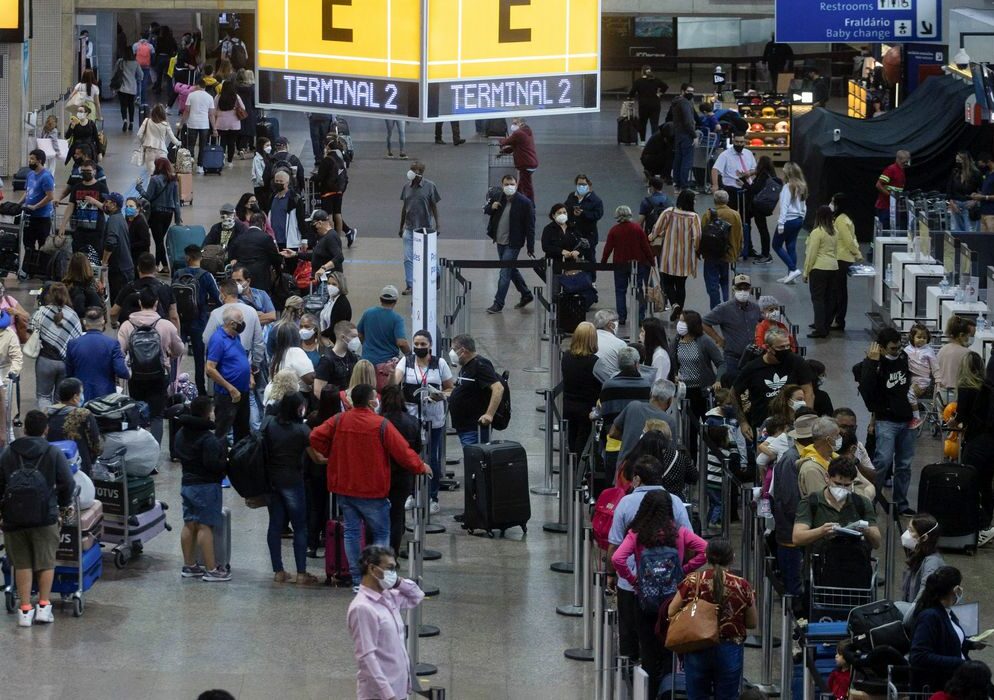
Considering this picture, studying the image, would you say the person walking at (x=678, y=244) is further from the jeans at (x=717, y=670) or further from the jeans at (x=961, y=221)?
the jeans at (x=717, y=670)

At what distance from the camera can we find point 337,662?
432 inches

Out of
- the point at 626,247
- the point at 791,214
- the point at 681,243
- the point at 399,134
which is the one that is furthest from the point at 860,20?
the point at 399,134

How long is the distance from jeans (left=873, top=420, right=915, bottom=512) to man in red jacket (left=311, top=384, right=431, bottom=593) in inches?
162

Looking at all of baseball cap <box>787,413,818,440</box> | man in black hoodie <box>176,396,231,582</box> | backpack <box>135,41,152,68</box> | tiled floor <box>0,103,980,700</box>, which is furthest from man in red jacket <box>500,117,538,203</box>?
backpack <box>135,41,152,68</box>

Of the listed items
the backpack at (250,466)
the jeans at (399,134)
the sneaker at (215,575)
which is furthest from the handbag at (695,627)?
the jeans at (399,134)

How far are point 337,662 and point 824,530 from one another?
3.08m

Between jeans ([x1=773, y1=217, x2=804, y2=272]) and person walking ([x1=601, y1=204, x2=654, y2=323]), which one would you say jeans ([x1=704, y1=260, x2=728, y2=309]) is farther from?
jeans ([x1=773, y1=217, x2=804, y2=272])

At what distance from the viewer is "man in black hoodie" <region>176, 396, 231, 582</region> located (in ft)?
39.2

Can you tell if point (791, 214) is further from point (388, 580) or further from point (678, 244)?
point (388, 580)

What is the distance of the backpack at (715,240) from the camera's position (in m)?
20.2

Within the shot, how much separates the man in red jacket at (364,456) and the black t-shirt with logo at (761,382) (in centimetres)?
322

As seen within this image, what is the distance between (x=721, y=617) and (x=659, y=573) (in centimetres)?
75

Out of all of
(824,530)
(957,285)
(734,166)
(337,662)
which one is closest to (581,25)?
(824,530)

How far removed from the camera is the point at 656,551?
9.81m
